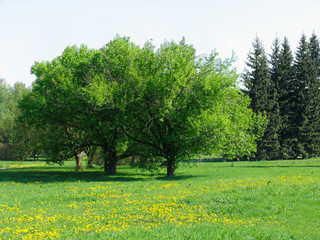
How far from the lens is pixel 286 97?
2501 inches

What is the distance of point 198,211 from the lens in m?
11.5

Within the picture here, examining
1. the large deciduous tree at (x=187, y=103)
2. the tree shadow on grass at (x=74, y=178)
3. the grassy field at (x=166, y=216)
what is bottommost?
the tree shadow on grass at (x=74, y=178)

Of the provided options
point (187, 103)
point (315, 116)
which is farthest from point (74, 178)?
point (315, 116)

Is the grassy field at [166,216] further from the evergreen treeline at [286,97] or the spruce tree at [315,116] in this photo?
the spruce tree at [315,116]

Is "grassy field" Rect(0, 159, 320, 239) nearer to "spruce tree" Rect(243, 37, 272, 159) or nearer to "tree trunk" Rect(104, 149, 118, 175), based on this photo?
"tree trunk" Rect(104, 149, 118, 175)

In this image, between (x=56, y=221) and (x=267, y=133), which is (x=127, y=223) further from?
(x=267, y=133)

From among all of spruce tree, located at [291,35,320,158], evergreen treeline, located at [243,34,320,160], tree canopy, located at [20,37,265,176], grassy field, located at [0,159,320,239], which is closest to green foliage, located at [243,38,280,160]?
evergreen treeline, located at [243,34,320,160]

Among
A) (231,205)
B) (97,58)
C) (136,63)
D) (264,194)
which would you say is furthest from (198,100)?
(231,205)

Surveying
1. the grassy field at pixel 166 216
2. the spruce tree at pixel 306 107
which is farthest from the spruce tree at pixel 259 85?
the grassy field at pixel 166 216

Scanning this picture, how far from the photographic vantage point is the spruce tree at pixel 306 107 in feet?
195

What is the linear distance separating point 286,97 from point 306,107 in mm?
4602

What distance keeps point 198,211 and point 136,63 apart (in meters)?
17.5

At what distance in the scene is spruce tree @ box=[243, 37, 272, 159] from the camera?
5806 cm

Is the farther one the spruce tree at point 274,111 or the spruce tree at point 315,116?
the spruce tree at point 315,116
